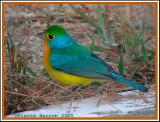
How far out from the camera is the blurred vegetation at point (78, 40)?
5.02 metres

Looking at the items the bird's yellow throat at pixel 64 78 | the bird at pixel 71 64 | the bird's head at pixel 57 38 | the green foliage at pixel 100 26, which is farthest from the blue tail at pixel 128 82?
the green foliage at pixel 100 26

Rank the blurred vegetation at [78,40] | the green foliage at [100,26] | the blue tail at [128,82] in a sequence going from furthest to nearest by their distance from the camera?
1. the green foliage at [100,26]
2. the blurred vegetation at [78,40]
3. the blue tail at [128,82]

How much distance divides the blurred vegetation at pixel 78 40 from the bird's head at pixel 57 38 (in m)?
0.29

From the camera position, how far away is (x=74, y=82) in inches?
199

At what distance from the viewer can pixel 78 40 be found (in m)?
6.19

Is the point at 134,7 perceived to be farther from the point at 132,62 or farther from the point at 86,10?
the point at 132,62

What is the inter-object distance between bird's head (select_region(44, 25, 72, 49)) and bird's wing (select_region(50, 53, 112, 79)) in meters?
0.11

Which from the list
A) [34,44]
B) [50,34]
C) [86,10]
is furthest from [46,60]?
[86,10]

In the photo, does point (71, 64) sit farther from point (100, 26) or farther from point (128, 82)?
point (100, 26)

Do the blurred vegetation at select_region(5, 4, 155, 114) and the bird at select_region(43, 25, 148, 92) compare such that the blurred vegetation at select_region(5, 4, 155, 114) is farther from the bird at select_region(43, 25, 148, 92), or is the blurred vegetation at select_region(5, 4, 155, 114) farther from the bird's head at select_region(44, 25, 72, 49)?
the bird's head at select_region(44, 25, 72, 49)

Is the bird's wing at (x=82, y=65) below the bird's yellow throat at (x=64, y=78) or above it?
above

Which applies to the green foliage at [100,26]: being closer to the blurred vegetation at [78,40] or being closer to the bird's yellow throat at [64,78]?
the blurred vegetation at [78,40]

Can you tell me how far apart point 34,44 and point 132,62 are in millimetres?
1073

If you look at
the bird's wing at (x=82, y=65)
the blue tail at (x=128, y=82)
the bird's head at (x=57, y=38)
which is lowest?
the blue tail at (x=128, y=82)
